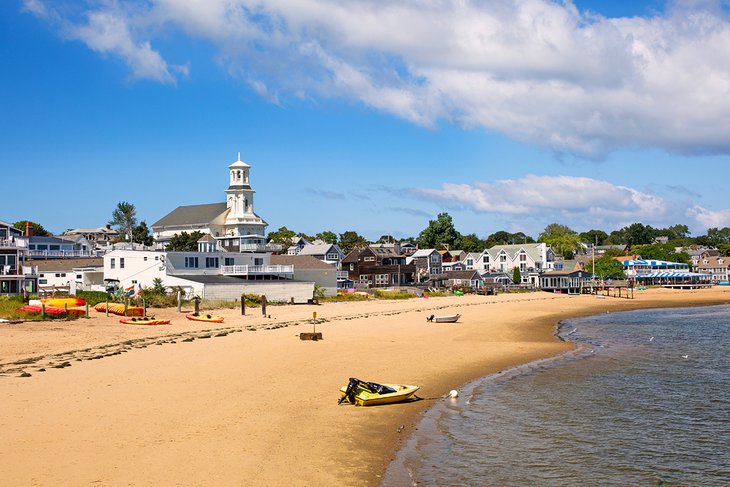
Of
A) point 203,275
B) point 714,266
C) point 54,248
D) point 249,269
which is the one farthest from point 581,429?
point 714,266

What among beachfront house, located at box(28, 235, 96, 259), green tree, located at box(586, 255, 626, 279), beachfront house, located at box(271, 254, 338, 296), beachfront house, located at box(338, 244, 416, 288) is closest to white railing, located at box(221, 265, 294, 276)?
beachfront house, located at box(271, 254, 338, 296)

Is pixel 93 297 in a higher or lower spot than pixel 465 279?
lower

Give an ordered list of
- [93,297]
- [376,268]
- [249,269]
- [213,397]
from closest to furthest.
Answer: [213,397], [93,297], [249,269], [376,268]

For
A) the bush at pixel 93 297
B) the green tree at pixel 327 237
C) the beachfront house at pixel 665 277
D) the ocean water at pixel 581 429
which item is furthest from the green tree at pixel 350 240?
the ocean water at pixel 581 429

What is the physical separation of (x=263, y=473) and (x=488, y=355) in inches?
950

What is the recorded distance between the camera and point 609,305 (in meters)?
95.2

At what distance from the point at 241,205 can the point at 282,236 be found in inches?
1591

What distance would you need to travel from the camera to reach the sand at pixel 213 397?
48.9 ft

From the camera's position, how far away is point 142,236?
139 m

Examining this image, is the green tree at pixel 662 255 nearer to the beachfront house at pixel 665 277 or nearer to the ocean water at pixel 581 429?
the beachfront house at pixel 665 277

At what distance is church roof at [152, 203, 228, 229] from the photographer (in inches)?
5098

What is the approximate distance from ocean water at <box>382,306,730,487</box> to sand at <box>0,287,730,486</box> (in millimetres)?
1268

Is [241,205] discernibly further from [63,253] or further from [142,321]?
[142,321]

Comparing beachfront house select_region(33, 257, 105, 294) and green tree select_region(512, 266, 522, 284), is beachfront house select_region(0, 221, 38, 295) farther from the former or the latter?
green tree select_region(512, 266, 522, 284)
